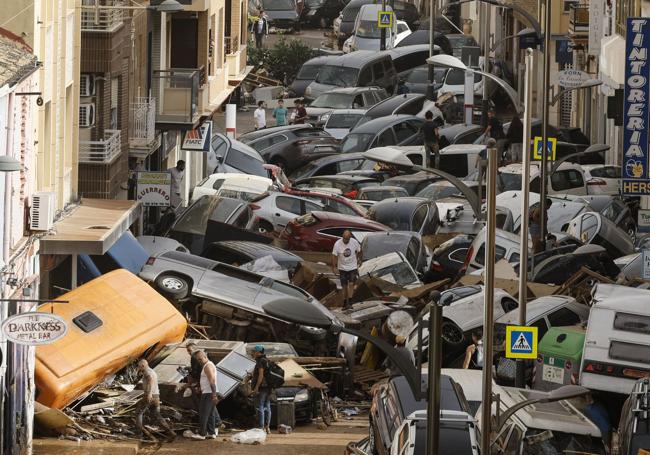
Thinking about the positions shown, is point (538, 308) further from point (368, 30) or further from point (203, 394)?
point (368, 30)

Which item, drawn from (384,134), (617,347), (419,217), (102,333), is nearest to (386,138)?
(384,134)

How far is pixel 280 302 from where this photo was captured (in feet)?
58.3

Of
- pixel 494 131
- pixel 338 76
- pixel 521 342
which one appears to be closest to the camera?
pixel 521 342

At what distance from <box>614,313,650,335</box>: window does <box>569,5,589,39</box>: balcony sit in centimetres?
3596

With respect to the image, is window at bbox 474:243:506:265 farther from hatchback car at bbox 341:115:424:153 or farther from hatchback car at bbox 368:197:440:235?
hatchback car at bbox 341:115:424:153

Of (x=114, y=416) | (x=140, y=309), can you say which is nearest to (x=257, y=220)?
(x=140, y=309)

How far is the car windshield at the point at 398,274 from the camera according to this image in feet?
109

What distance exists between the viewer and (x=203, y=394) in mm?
23766

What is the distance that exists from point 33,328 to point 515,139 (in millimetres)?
31645

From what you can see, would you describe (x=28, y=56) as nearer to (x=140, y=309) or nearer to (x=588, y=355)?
(x=140, y=309)

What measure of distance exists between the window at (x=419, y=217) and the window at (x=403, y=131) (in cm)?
1303

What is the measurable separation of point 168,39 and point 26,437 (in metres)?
23.7

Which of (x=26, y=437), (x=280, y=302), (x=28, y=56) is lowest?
(x=26, y=437)

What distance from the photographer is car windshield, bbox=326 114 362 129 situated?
184 ft
